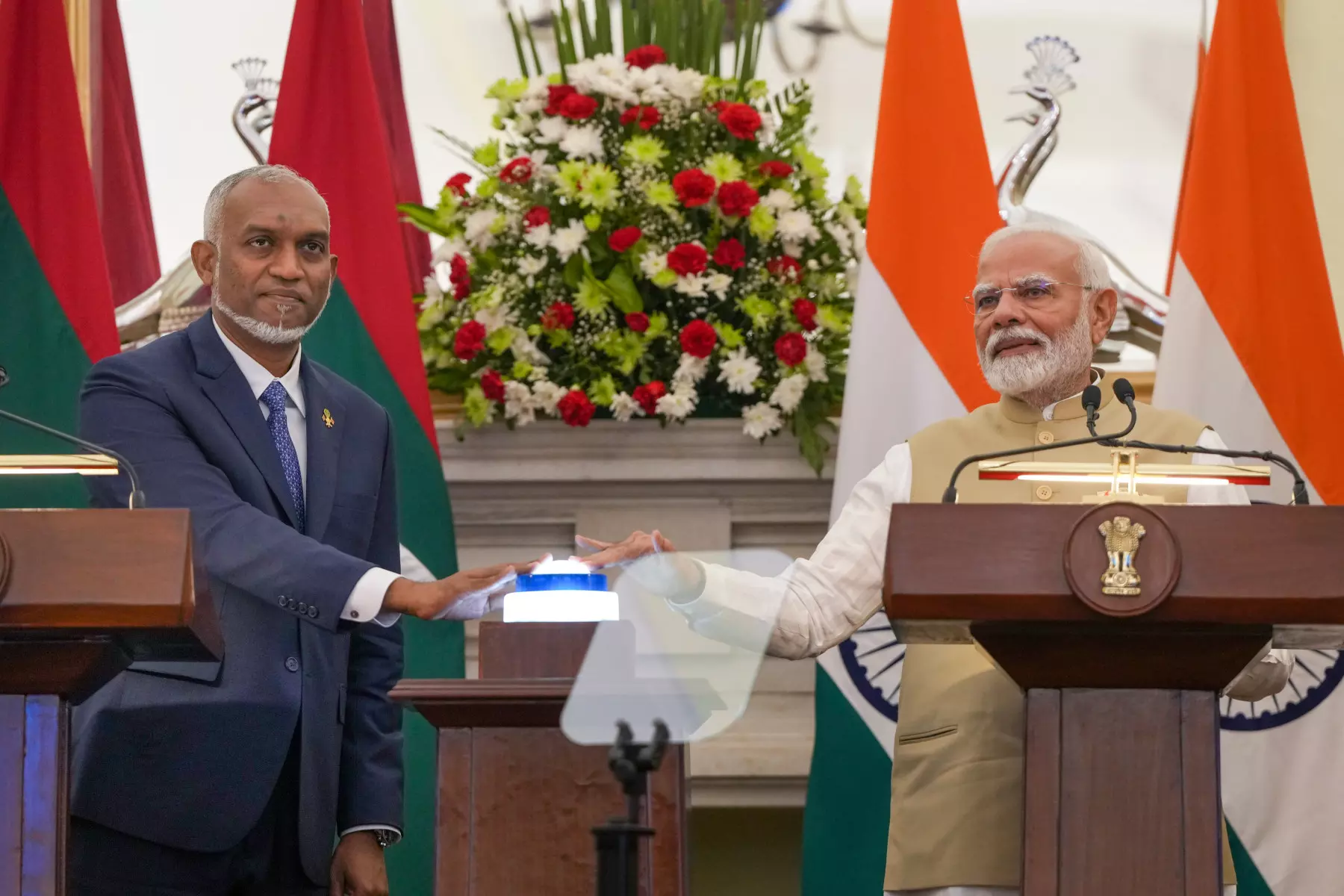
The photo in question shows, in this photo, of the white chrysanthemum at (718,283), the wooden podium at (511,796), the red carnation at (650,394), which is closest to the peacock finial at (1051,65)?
the white chrysanthemum at (718,283)

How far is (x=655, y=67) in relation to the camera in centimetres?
406

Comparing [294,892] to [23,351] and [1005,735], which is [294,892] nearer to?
[1005,735]

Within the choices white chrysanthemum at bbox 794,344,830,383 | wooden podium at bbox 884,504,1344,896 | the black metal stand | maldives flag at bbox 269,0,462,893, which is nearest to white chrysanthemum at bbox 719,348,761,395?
white chrysanthemum at bbox 794,344,830,383

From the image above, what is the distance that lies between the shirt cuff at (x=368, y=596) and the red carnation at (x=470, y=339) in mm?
1482

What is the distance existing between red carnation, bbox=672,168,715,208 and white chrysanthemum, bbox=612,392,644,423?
1.47ft

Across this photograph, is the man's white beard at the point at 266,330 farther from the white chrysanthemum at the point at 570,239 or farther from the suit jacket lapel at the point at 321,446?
the white chrysanthemum at the point at 570,239

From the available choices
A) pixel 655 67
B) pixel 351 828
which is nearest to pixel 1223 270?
pixel 655 67

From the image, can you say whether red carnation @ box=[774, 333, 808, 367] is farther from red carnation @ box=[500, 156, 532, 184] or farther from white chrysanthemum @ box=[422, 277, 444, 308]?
white chrysanthemum @ box=[422, 277, 444, 308]

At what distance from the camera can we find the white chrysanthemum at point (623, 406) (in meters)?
3.93

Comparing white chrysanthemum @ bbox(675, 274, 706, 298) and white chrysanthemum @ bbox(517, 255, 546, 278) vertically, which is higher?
white chrysanthemum @ bbox(517, 255, 546, 278)

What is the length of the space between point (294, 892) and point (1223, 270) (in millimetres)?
2355

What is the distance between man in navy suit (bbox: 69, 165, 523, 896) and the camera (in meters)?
2.50

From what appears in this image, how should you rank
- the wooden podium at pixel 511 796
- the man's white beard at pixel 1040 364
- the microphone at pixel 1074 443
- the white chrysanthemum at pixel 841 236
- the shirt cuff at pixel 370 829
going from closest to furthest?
the microphone at pixel 1074 443
the wooden podium at pixel 511 796
the shirt cuff at pixel 370 829
the man's white beard at pixel 1040 364
the white chrysanthemum at pixel 841 236

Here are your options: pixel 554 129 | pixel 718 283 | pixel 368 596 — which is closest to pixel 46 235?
pixel 554 129
